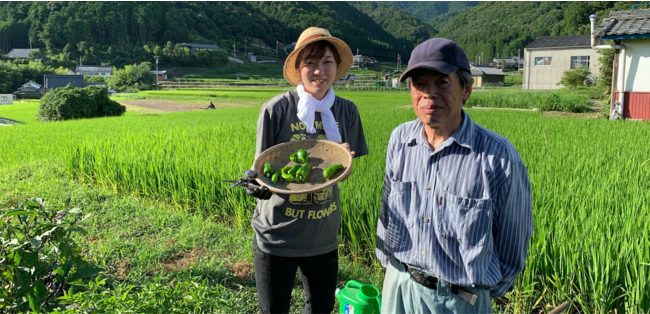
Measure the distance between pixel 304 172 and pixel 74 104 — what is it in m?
18.6

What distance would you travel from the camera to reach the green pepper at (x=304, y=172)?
195 centimetres

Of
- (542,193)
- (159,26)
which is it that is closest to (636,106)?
(542,193)

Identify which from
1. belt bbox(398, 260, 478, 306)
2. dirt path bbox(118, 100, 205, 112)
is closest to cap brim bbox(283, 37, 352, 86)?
belt bbox(398, 260, 478, 306)

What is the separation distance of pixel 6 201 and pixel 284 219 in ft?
16.4

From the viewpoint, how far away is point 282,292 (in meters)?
1.93

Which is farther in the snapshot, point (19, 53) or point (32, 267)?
point (19, 53)

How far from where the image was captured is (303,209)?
1.93 m

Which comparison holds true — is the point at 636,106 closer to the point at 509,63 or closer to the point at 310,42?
the point at 310,42

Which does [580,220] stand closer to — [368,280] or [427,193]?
[368,280]

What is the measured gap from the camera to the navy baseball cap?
4.17 feet

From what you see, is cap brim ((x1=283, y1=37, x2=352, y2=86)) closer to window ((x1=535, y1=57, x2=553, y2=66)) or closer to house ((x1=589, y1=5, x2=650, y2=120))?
house ((x1=589, y1=5, x2=650, y2=120))

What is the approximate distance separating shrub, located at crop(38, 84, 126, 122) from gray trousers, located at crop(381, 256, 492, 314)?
1893 cm

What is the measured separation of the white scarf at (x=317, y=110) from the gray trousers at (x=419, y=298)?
780 mm

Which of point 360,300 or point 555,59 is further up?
point 555,59
